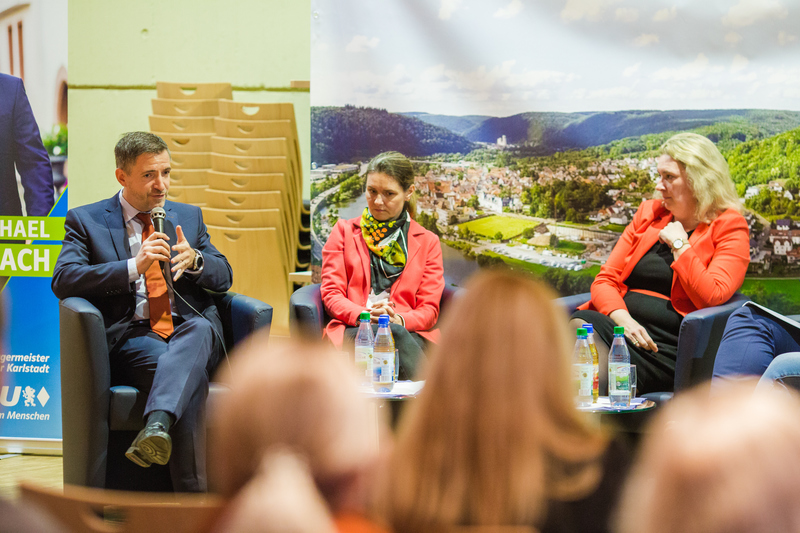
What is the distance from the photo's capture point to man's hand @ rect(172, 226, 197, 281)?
2.48 m

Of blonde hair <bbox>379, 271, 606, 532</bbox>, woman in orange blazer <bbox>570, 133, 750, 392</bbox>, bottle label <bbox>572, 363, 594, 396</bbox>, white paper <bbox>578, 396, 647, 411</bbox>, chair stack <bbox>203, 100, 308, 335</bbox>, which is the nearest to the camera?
blonde hair <bbox>379, 271, 606, 532</bbox>

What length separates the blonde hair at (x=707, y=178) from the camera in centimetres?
275

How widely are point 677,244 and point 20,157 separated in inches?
114

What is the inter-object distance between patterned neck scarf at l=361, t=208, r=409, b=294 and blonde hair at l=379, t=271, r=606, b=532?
7.12ft

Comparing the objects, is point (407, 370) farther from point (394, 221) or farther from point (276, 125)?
point (276, 125)

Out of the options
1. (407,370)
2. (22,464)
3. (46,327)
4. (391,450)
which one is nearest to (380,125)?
(407,370)

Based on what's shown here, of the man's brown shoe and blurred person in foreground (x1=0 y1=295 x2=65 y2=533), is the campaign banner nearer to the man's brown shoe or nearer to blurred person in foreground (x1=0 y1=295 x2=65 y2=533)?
the man's brown shoe

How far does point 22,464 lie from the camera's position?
10.2 ft

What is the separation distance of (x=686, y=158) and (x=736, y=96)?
52 centimetres

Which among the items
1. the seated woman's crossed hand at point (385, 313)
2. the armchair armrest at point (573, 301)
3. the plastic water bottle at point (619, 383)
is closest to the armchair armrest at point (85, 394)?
the seated woman's crossed hand at point (385, 313)

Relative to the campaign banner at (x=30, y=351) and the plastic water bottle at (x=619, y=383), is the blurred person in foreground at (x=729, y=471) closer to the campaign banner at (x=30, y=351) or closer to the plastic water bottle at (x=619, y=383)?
the plastic water bottle at (x=619, y=383)

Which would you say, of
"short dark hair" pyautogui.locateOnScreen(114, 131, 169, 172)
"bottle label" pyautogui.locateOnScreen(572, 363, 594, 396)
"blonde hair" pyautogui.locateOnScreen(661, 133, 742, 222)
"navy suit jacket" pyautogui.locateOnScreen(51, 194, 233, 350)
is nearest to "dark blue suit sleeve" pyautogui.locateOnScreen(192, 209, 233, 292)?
"navy suit jacket" pyautogui.locateOnScreen(51, 194, 233, 350)

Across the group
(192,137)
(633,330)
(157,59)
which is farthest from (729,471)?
(157,59)

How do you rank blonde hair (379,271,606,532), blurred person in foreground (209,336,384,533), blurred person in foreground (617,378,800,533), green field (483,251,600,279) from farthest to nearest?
1. green field (483,251,600,279)
2. blonde hair (379,271,606,532)
3. blurred person in foreground (209,336,384,533)
4. blurred person in foreground (617,378,800,533)
